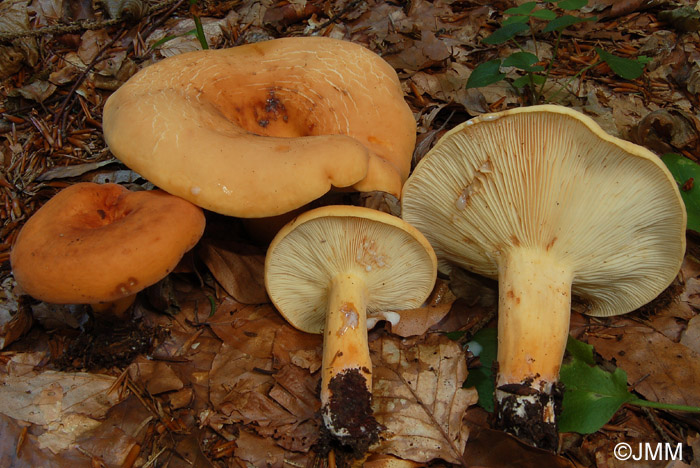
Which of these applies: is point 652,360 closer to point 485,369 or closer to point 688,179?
point 485,369

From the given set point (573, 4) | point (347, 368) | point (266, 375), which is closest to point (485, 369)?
point (347, 368)

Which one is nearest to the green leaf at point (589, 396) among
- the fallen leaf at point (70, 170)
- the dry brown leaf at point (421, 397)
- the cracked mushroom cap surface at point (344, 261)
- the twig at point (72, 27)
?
the dry brown leaf at point (421, 397)

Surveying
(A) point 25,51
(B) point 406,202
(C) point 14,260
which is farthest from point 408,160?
(A) point 25,51

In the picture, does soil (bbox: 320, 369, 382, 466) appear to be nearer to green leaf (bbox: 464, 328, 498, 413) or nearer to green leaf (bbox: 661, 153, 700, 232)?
green leaf (bbox: 464, 328, 498, 413)

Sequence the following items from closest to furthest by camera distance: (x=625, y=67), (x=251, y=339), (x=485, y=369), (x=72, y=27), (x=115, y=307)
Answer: (x=485, y=369) < (x=115, y=307) < (x=251, y=339) < (x=625, y=67) < (x=72, y=27)

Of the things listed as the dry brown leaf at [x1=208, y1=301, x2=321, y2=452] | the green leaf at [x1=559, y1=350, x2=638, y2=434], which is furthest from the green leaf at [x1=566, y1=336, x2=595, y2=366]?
the dry brown leaf at [x1=208, y1=301, x2=321, y2=452]

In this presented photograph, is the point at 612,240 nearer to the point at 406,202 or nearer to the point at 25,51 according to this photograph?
the point at 406,202
